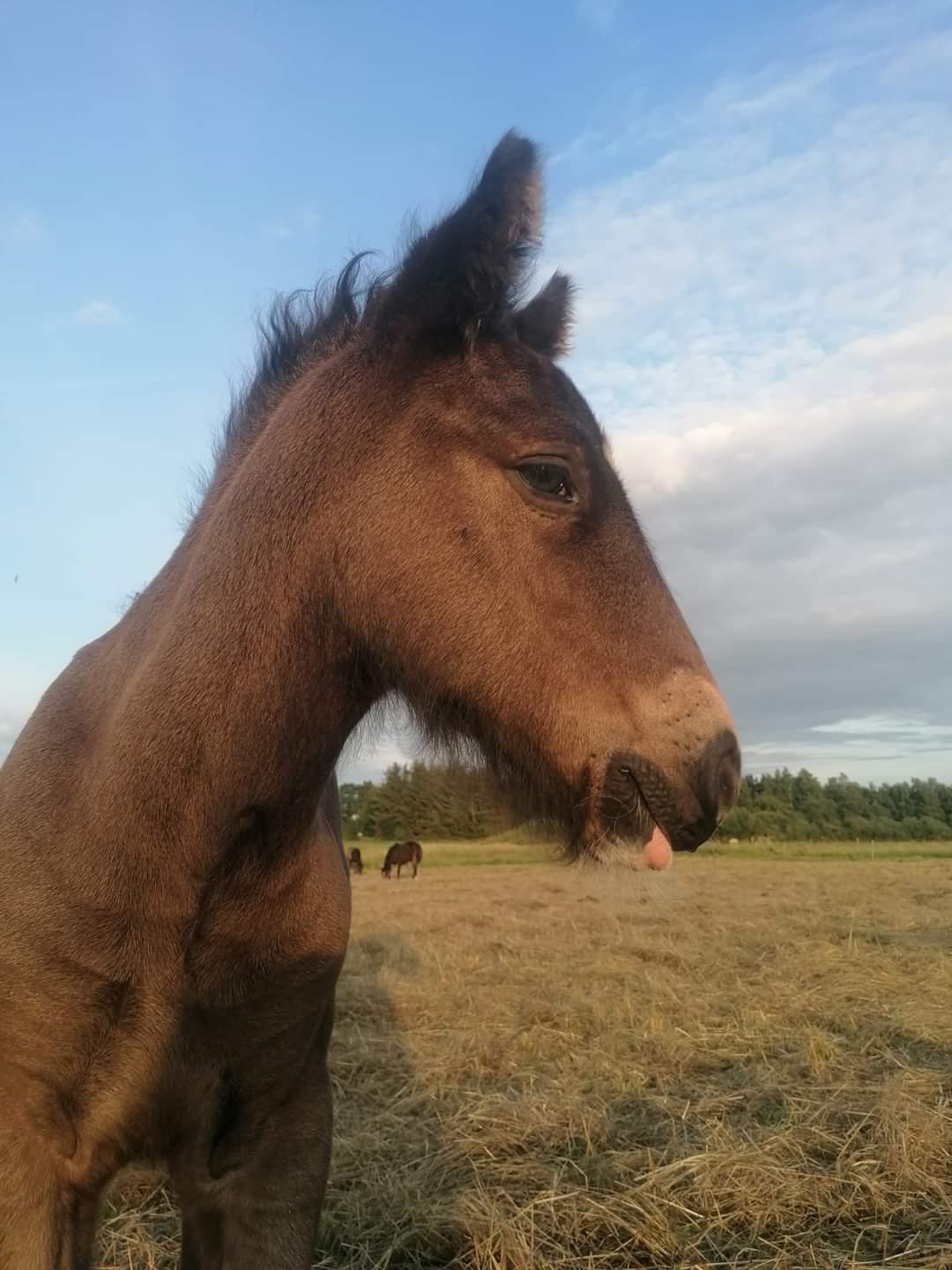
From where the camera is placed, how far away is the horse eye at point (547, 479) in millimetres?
2666

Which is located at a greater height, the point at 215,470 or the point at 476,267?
the point at 476,267

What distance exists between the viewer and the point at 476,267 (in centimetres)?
273

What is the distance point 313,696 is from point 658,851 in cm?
104

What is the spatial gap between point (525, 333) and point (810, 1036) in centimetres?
616

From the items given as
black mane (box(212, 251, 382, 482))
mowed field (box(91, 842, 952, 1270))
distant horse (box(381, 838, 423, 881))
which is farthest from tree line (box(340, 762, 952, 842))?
black mane (box(212, 251, 382, 482))

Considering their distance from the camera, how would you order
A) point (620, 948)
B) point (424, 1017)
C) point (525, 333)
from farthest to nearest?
point (620, 948)
point (424, 1017)
point (525, 333)

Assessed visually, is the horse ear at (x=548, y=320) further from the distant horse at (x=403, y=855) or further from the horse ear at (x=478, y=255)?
the distant horse at (x=403, y=855)

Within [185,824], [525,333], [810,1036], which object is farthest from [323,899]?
[810,1036]

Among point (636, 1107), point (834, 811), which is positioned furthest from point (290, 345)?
point (834, 811)

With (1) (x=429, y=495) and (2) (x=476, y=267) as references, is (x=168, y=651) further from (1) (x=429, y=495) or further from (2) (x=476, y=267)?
(2) (x=476, y=267)

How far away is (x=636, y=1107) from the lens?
6207 millimetres

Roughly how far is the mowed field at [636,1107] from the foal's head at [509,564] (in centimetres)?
51

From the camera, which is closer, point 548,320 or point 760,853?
point 548,320

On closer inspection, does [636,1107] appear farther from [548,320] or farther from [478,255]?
[478,255]
